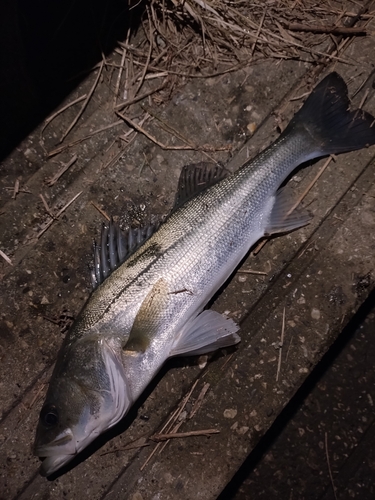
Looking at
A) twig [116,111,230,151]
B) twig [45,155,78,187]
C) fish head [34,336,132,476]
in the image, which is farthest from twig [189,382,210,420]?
twig [45,155,78,187]

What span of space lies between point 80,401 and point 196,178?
1.60 metres

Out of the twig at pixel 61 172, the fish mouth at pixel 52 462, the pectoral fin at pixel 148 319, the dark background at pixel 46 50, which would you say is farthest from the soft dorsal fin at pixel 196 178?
the fish mouth at pixel 52 462

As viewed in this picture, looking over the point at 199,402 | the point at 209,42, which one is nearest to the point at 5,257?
the point at 199,402

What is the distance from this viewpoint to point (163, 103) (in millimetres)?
3578

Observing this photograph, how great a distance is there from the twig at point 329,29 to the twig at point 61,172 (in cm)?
189

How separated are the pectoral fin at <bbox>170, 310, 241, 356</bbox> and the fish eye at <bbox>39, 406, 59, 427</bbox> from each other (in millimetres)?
763

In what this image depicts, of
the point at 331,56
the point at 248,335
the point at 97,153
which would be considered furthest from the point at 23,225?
the point at 331,56

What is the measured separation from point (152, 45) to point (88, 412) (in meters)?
2.64

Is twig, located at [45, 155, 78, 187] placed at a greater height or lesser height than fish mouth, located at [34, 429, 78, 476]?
greater

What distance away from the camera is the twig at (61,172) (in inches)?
137

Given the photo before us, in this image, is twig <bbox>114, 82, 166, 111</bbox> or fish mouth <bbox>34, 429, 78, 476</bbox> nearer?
fish mouth <bbox>34, 429, 78, 476</bbox>

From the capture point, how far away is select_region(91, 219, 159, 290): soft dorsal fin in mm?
3041

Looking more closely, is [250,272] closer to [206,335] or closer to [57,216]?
[206,335]

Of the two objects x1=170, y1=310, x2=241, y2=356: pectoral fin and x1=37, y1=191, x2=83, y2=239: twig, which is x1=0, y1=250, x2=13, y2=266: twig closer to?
x1=37, y1=191, x2=83, y2=239: twig
